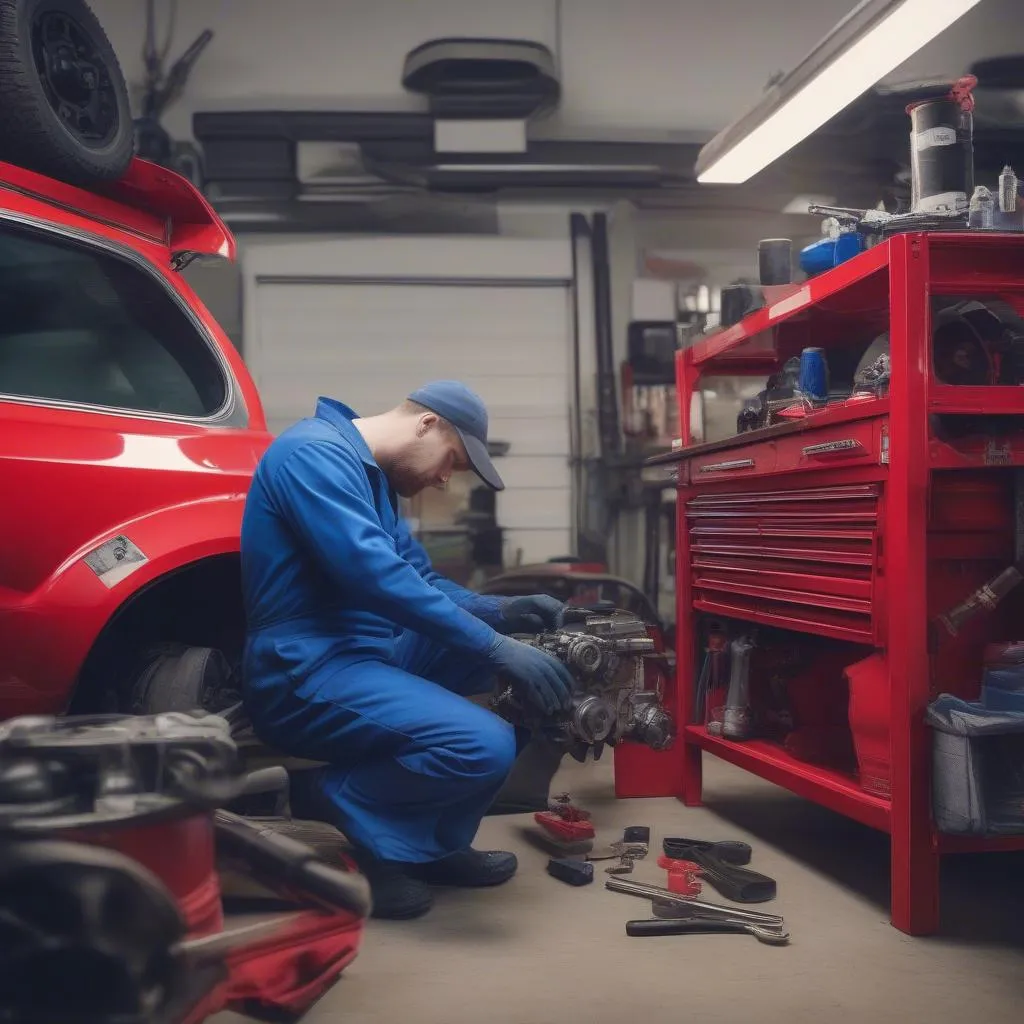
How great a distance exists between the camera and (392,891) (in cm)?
217

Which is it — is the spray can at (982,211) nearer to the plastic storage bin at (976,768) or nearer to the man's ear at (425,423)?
the plastic storage bin at (976,768)

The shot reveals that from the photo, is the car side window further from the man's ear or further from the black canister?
the black canister

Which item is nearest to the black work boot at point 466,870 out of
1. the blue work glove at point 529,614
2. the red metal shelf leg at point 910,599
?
the blue work glove at point 529,614

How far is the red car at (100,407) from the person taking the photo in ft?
6.03

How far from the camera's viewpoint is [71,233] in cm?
212

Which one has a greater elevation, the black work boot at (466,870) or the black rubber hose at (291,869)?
the black rubber hose at (291,869)

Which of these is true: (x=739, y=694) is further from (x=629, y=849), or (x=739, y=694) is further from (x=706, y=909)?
(x=706, y=909)

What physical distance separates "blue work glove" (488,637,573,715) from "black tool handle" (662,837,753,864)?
1.98 ft

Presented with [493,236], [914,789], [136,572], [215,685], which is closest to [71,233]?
[136,572]

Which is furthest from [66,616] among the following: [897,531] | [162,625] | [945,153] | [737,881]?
[945,153]

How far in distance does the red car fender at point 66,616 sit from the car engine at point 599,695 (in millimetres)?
879

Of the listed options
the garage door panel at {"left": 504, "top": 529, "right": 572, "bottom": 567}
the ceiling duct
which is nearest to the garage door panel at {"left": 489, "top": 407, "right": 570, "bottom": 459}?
the garage door panel at {"left": 504, "top": 529, "right": 572, "bottom": 567}

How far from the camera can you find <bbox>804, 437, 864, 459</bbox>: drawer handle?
7.34 feet

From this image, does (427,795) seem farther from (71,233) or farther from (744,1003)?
(71,233)
